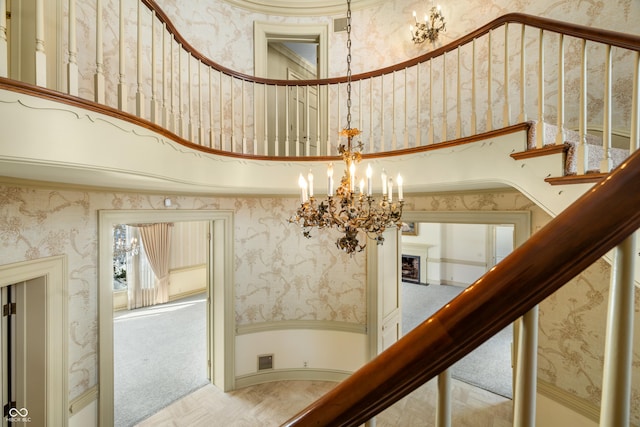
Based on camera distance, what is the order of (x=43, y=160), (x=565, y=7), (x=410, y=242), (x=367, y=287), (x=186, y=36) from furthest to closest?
(x=410, y=242)
(x=367, y=287)
(x=186, y=36)
(x=565, y=7)
(x=43, y=160)

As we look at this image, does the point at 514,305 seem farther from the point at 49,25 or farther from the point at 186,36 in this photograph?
the point at 186,36

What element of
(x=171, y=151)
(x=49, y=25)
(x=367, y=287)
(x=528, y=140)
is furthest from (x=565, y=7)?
(x=49, y=25)

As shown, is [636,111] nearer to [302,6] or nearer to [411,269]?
[302,6]

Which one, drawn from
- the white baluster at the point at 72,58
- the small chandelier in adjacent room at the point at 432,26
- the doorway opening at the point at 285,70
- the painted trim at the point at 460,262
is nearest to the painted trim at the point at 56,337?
the white baluster at the point at 72,58

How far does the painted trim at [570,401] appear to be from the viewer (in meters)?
2.31

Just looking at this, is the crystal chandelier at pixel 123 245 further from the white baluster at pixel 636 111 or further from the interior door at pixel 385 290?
the white baluster at pixel 636 111

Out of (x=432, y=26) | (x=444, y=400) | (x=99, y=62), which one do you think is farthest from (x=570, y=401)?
(x=99, y=62)

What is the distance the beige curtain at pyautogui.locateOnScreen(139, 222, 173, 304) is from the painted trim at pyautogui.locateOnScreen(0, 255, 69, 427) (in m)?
4.58

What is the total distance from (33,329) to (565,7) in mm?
5350

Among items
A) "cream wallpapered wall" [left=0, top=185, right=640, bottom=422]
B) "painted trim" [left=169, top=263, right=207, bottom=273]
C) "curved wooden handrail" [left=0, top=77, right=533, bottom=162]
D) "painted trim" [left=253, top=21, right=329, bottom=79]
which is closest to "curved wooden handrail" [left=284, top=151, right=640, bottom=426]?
"curved wooden handrail" [left=0, top=77, right=533, bottom=162]

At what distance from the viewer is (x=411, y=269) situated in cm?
816

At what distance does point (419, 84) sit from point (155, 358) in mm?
5288

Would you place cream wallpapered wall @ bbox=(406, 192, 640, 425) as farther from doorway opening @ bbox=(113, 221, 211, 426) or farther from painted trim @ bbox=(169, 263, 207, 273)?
painted trim @ bbox=(169, 263, 207, 273)

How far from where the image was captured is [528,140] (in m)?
1.68
